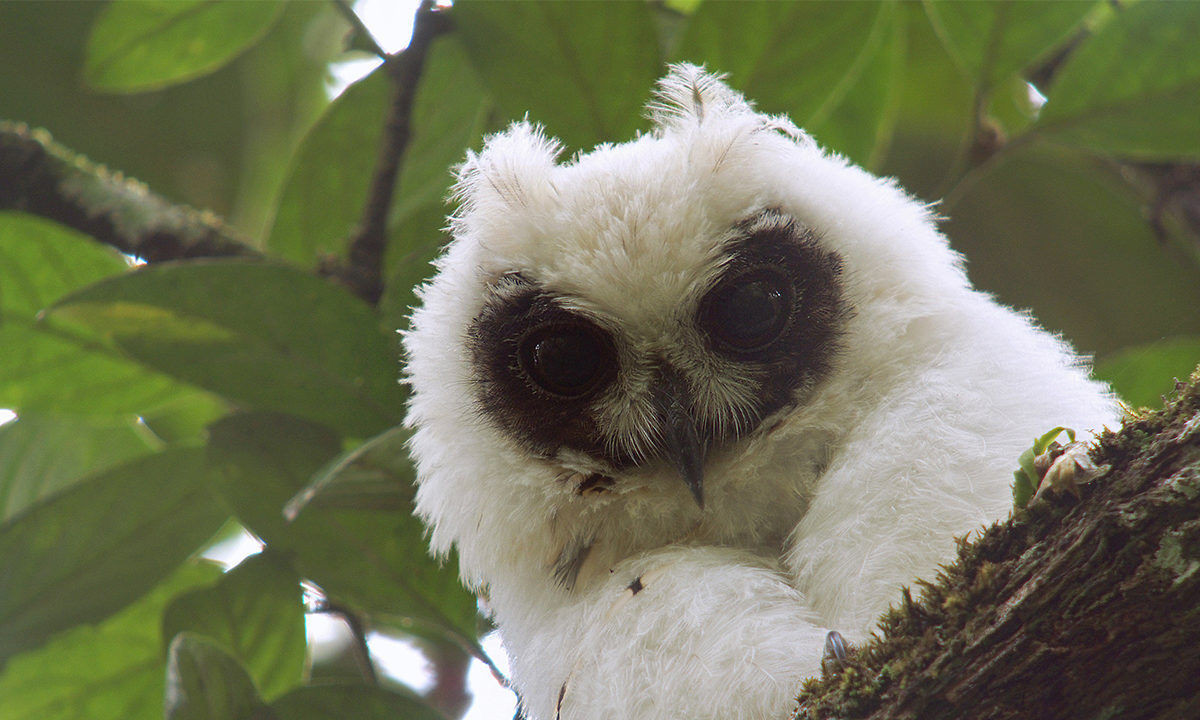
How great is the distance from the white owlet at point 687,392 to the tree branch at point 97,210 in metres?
1.15

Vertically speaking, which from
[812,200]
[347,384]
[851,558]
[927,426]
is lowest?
[347,384]

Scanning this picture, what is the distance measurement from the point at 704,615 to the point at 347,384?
1.19 m

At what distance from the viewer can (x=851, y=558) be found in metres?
1.51

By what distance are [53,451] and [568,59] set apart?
2.05m

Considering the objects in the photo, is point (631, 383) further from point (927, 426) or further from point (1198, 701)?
point (1198, 701)

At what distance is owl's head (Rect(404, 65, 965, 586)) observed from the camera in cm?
183

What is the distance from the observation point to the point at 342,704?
2.24 meters

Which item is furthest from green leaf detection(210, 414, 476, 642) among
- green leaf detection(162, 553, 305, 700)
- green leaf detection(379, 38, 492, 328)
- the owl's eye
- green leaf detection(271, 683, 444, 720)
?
the owl's eye

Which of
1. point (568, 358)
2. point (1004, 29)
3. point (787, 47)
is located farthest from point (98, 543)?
point (1004, 29)

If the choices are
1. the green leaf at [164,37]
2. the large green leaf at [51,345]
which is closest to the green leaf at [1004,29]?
the green leaf at [164,37]

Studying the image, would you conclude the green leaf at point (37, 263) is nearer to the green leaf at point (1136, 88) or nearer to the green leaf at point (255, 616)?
the green leaf at point (255, 616)

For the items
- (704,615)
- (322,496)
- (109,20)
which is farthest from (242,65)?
(704,615)

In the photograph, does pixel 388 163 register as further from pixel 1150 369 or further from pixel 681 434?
pixel 1150 369

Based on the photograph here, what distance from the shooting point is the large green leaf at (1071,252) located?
3.36m
